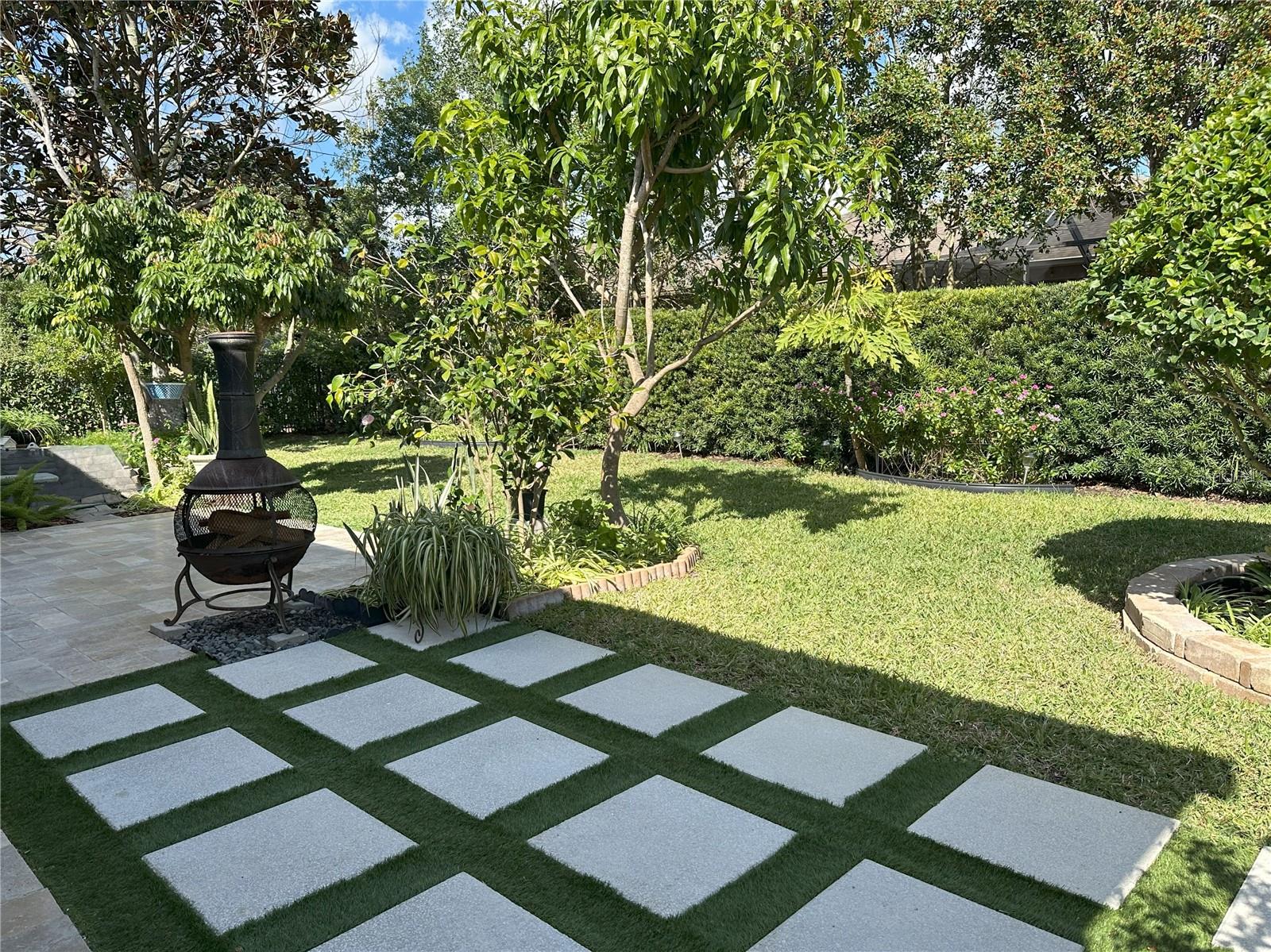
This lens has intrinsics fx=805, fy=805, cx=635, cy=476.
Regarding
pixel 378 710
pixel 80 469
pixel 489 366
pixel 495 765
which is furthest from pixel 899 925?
pixel 80 469

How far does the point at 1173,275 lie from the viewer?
324 cm

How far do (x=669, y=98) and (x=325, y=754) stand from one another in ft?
13.4

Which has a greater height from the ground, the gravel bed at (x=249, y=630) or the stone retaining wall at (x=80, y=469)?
the stone retaining wall at (x=80, y=469)

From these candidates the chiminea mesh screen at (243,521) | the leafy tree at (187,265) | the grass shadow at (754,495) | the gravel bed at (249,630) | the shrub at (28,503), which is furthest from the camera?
the shrub at (28,503)

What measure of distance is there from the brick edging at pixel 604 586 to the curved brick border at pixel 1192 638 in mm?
2483

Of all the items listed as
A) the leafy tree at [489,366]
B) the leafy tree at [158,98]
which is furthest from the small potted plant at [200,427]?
the leafy tree at [489,366]

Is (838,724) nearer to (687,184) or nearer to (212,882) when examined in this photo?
(212,882)

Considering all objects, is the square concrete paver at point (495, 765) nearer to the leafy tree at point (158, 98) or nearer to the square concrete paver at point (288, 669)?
the square concrete paver at point (288, 669)

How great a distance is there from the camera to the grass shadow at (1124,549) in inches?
184

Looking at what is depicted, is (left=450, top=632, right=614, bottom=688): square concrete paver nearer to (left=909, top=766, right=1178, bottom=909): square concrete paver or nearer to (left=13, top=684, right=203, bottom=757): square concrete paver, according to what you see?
(left=13, top=684, right=203, bottom=757): square concrete paver

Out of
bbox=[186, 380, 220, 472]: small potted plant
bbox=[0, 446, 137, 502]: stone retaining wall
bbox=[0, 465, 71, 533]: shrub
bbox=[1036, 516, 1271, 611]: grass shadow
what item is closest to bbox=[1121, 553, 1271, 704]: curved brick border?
bbox=[1036, 516, 1271, 611]: grass shadow

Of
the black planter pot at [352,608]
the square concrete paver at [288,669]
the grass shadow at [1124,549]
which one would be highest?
the grass shadow at [1124,549]

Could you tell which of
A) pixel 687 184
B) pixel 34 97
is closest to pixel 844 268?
pixel 687 184

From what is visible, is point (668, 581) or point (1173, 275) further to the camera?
point (668, 581)
